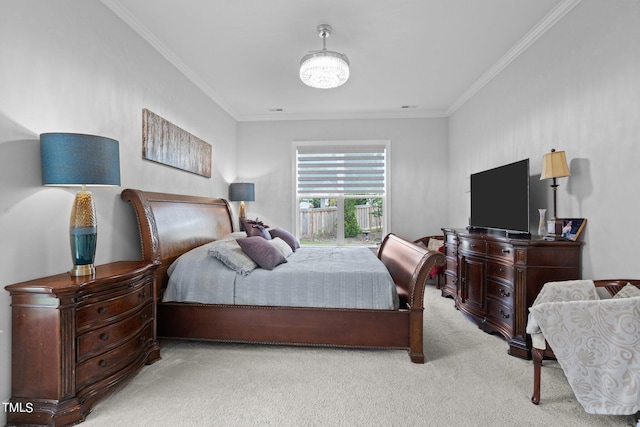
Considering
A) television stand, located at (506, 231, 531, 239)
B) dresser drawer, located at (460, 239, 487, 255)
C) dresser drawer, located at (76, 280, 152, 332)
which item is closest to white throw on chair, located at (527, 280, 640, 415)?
television stand, located at (506, 231, 531, 239)

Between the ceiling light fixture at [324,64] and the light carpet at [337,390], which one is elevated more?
the ceiling light fixture at [324,64]

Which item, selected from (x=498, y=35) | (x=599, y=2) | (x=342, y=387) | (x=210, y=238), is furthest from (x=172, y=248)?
(x=599, y=2)

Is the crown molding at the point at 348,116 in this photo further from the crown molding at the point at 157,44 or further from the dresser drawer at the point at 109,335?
the dresser drawer at the point at 109,335

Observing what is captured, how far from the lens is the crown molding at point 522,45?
2.50 m

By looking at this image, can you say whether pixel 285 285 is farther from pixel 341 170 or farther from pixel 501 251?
pixel 341 170

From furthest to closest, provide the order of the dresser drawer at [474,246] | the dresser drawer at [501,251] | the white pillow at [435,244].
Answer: the white pillow at [435,244] → the dresser drawer at [474,246] → the dresser drawer at [501,251]

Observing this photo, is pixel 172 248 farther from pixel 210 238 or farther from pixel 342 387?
pixel 342 387

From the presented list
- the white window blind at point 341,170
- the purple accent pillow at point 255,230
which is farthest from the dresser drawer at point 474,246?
the purple accent pillow at point 255,230

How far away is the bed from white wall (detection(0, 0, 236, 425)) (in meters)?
0.25

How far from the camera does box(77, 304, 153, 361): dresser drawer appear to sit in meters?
1.72

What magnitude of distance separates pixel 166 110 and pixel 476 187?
147 inches

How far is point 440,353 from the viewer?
101 inches

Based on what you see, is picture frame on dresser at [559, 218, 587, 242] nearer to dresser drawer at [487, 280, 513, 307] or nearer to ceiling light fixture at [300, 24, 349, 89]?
dresser drawer at [487, 280, 513, 307]

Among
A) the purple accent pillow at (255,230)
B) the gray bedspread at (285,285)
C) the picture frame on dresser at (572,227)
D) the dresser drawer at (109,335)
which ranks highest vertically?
the picture frame on dresser at (572,227)
